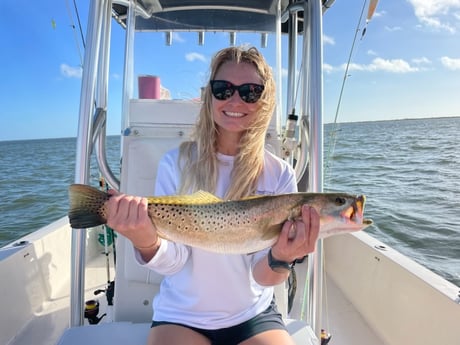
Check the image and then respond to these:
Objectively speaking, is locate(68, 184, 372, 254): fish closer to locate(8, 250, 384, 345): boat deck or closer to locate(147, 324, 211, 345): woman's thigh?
locate(147, 324, 211, 345): woman's thigh

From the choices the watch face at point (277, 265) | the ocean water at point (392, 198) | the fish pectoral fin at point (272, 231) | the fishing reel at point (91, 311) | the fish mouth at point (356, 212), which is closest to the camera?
the fish mouth at point (356, 212)

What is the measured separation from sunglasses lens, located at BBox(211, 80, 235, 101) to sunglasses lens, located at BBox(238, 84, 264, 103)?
62 mm

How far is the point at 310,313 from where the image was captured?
2.51 meters

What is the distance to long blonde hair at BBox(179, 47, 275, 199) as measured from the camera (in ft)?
7.24

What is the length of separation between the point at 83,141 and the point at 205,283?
4.84ft

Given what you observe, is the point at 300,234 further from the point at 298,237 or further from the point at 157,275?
the point at 157,275

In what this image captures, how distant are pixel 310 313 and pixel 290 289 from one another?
81cm

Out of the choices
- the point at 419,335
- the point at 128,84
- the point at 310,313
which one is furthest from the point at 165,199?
the point at 419,335

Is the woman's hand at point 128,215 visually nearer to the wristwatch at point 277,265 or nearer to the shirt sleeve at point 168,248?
the shirt sleeve at point 168,248

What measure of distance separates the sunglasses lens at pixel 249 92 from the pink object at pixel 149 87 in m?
1.45

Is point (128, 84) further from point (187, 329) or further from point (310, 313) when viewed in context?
point (310, 313)

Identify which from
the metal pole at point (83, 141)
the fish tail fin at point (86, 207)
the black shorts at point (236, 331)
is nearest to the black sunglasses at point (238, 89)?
the fish tail fin at point (86, 207)

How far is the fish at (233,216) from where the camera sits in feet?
5.70

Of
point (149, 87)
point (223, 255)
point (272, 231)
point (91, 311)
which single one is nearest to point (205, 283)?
point (223, 255)
